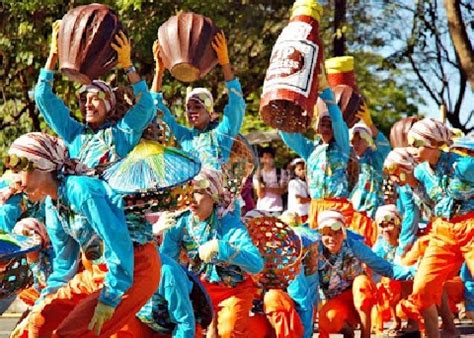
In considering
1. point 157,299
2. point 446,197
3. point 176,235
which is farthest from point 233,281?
point 446,197

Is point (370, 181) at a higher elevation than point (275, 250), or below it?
below

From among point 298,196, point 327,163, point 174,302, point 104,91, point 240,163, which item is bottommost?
point 298,196

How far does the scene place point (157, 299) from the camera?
6461 mm

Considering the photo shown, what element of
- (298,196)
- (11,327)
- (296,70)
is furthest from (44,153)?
(298,196)

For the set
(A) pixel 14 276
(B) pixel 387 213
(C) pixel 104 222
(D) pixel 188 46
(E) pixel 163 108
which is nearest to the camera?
(C) pixel 104 222

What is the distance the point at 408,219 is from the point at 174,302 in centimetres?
334

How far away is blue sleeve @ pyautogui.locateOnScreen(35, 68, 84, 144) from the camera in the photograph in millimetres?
7535

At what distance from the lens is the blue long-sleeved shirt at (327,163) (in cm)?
995

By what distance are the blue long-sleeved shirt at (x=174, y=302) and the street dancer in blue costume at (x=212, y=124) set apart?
7.11 ft

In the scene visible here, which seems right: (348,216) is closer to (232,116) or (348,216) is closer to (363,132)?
(363,132)

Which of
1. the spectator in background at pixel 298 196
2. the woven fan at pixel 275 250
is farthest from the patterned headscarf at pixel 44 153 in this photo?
the spectator in background at pixel 298 196

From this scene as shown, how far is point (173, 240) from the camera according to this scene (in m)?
7.31

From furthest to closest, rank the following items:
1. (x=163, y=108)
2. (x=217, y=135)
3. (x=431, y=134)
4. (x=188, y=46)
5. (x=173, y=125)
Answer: (x=163, y=108) < (x=173, y=125) < (x=217, y=135) < (x=188, y=46) < (x=431, y=134)

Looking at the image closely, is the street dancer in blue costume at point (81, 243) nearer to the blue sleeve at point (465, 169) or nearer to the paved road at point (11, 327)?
the blue sleeve at point (465, 169)
